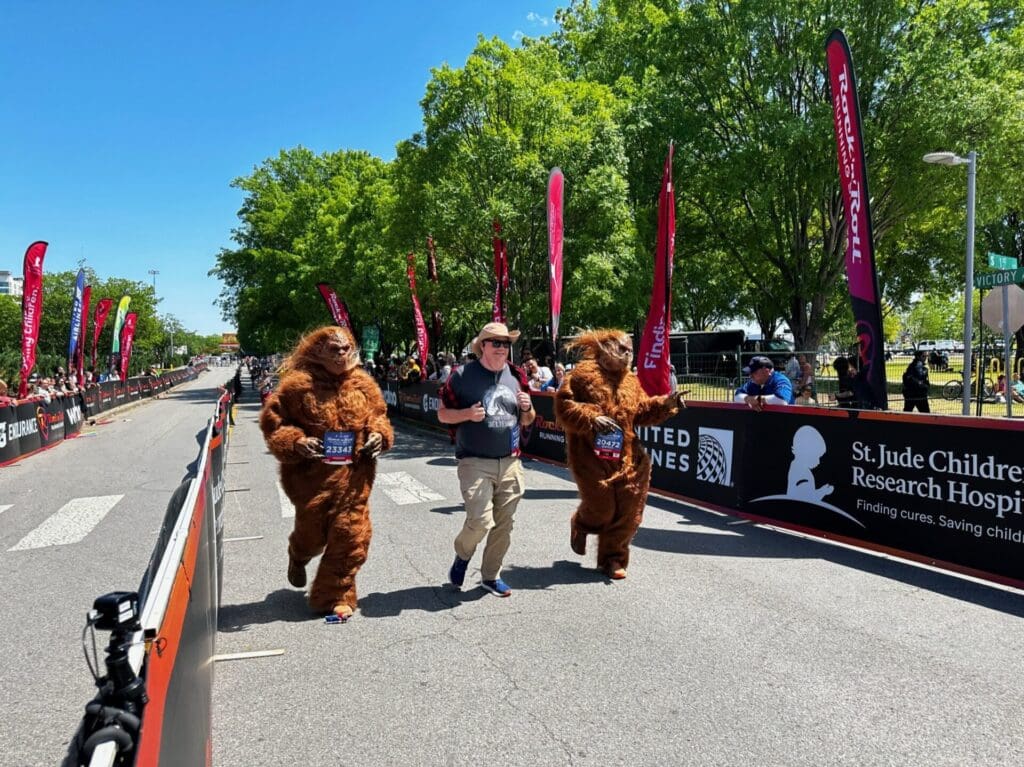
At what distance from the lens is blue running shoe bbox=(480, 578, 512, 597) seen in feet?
16.9

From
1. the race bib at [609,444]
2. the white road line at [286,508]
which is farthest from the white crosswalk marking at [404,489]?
the race bib at [609,444]

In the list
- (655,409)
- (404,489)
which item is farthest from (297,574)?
(404,489)

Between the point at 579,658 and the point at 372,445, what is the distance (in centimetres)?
186

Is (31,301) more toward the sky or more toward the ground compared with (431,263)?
more toward the ground

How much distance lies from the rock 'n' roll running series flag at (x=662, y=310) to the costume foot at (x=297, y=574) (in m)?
5.29

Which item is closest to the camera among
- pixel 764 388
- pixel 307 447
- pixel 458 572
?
pixel 307 447

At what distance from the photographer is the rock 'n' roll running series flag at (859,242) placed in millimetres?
7738

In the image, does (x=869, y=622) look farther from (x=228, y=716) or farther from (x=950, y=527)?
(x=228, y=716)

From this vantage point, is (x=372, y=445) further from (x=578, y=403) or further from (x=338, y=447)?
(x=578, y=403)

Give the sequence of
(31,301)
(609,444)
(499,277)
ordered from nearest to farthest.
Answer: (609,444) → (499,277) → (31,301)

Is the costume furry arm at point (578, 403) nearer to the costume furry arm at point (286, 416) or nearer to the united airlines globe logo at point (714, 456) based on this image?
the costume furry arm at point (286, 416)

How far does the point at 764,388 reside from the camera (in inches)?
302

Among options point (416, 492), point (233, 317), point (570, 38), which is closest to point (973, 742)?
point (416, 492)

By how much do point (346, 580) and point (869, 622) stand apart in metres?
3.44
